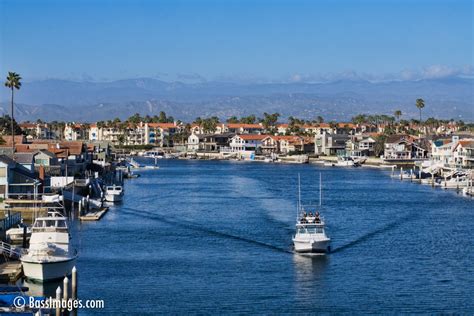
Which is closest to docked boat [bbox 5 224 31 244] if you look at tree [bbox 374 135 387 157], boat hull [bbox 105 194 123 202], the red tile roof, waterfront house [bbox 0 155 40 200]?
waterfront house [bbox 0 155 40 200]

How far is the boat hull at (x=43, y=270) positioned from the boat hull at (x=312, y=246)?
42.6ft

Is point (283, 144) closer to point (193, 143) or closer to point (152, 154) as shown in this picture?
point (193, 143)

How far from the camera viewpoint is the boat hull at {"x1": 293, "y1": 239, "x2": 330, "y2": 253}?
44344mm

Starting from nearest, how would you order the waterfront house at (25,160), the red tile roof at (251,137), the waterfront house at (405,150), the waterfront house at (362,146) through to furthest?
1. the waterfront house at (25,160)
2. the waterfront house at (405,150)
3. the waterfront house at (362,146)
4. the red tile roof at (251,137)

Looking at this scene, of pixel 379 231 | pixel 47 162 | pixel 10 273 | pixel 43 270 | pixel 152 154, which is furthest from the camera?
pixel 152 154

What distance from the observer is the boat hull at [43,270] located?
35375mm

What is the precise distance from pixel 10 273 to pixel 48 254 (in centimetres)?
163

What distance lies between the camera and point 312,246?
44.3 meters

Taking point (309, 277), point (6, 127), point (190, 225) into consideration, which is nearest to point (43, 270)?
point (309, 277)

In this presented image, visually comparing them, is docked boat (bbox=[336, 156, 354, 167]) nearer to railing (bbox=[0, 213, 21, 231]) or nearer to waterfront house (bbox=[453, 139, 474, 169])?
waterfront house (bbox=[453, 139, 474, 169])

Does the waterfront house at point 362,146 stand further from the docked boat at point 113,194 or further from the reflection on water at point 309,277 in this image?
the reflection on water at point 309,277

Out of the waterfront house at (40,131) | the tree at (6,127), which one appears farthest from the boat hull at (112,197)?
the waterfront house at (40,131)

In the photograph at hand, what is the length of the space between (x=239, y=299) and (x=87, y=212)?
2940 cm

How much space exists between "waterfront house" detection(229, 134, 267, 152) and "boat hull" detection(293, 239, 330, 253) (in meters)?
134
